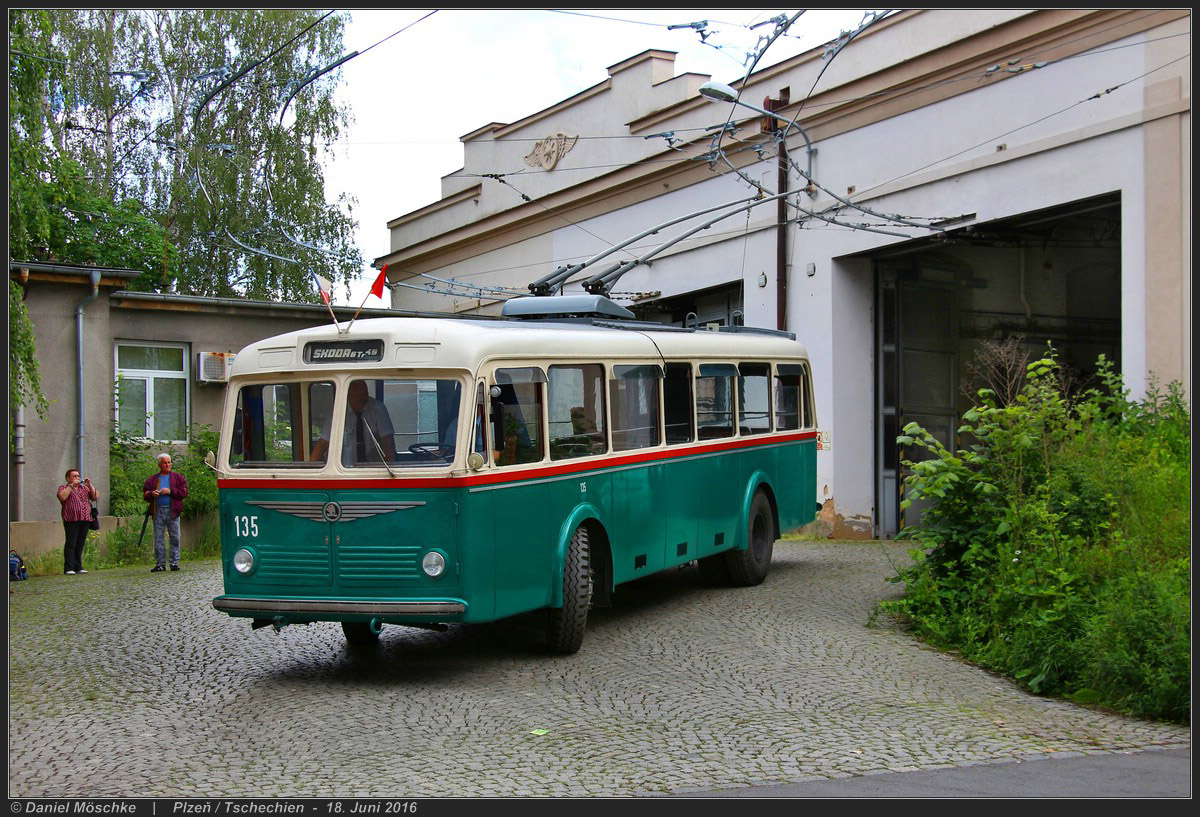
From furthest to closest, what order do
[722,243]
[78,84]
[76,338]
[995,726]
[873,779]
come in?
[78,84]
[722,243]
[76,338]
[995,726]
[873,779]

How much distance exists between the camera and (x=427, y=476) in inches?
354

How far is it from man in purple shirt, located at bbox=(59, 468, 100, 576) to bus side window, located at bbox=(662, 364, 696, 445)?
10.2 meters

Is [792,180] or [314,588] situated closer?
[314,588]

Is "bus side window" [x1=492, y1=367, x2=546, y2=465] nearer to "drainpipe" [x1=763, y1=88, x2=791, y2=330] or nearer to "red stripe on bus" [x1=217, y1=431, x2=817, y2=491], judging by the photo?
"red stripe on bus" [x1=217, y1=431, x2=817, y2=491]

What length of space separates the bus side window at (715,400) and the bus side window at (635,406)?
0.98 m

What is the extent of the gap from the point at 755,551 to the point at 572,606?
4.46 metres

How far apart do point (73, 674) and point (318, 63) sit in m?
31.1

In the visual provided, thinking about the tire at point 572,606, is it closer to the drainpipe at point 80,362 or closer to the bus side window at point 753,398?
the bus side window at point 753,398

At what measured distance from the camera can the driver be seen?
9211mm

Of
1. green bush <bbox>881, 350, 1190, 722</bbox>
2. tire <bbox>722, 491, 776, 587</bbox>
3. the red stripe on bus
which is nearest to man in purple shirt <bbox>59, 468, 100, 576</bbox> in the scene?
the red stripe on bus

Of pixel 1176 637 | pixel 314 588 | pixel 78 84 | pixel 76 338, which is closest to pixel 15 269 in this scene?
pixel 76 338

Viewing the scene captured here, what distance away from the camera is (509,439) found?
31.3ft

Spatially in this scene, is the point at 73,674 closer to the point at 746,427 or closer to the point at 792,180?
the point at 746,427

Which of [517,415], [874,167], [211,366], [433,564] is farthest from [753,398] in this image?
[211,366]
